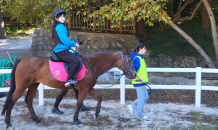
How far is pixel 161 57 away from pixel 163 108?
586 centimetres

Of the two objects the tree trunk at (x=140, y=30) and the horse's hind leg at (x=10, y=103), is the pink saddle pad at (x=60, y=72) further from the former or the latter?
the tree trunk at (x=140, y=30)

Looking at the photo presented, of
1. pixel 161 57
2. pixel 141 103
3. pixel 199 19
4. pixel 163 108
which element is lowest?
pixel 163 108

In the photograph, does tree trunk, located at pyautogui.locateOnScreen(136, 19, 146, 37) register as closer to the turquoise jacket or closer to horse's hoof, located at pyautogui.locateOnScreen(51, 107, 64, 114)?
horse's hoof, located at pyautogui.locateOnScreen(51, 107, 64, 114)

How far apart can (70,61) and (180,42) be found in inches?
353

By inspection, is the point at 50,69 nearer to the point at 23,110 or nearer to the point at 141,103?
the point at 23,110

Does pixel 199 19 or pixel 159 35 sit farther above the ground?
pixel 199 19

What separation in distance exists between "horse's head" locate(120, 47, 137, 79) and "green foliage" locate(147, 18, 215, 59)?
718cm

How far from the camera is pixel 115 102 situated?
7.00 m

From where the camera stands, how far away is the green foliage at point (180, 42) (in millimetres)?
11562

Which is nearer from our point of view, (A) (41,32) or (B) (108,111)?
(B) (108,111)

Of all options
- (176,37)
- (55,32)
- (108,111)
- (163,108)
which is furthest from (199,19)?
(55,32)

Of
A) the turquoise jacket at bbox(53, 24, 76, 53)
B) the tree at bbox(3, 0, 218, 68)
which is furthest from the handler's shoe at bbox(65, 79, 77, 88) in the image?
the tree at bbox(3, 0, 218, 68)

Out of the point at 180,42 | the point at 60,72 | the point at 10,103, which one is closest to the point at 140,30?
the point at 180,42

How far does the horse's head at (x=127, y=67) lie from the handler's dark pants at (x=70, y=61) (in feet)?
3.51
